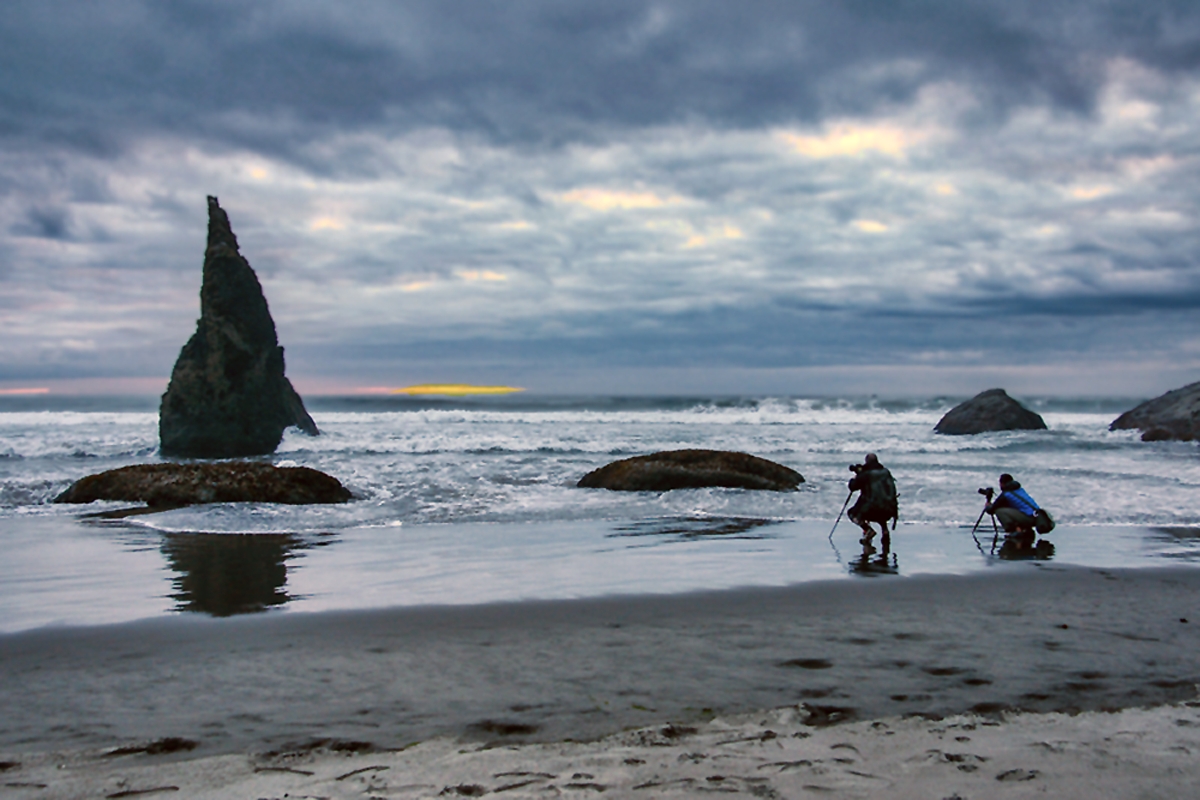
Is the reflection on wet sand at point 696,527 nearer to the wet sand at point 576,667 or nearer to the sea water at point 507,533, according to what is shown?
the sea water at point 507,533

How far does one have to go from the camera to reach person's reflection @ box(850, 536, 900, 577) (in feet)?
27.9

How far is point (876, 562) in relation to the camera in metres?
9.08

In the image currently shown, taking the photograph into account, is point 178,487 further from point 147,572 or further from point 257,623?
point 257,623

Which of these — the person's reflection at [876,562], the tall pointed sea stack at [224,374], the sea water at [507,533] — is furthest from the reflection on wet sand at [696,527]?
the tall pointed sea stack at [224,374]

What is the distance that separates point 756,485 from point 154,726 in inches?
516

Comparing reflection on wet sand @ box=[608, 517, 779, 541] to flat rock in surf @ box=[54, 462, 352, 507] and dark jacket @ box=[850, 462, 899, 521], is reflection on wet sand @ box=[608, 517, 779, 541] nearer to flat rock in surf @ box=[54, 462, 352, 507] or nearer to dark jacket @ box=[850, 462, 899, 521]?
dark jacket @ box=[850, 462, 899, 521]

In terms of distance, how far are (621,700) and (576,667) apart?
70cm

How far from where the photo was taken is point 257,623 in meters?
6.29

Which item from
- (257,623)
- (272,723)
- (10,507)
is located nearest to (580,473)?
(10,507)

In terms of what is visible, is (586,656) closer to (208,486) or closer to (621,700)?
(621,700)

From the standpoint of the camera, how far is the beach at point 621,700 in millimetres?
3428

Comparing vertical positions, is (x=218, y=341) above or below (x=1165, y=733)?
above

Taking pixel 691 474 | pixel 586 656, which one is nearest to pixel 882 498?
pixel 691 474

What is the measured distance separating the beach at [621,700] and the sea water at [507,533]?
3.47 ft
